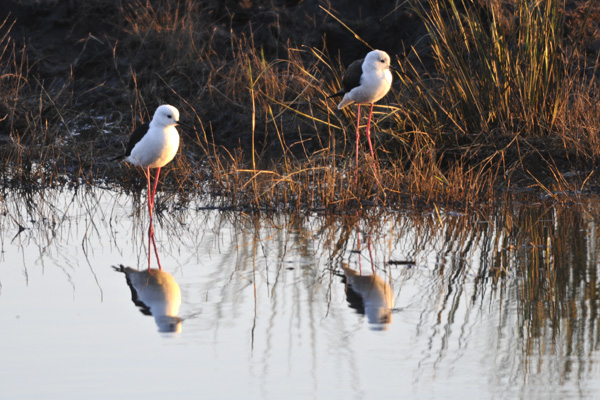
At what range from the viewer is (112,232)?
6.42 meters

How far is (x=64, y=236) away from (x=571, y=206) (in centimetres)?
344

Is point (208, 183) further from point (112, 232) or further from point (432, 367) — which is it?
point (432, 367)

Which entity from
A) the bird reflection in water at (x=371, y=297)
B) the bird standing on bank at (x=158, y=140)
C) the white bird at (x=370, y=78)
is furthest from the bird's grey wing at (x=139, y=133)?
the bird reflection in water at (x=371, y=297)

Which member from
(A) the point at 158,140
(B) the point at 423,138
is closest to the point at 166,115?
(A) the point at 158,140

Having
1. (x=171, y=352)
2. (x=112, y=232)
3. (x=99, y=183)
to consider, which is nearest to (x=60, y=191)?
(x=99, y=183)

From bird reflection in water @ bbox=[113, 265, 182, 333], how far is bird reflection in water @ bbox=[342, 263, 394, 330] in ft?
2.66

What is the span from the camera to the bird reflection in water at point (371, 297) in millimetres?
4305

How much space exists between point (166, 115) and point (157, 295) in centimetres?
244

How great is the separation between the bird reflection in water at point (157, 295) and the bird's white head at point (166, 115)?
1.76 meters

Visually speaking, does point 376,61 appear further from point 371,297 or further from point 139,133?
point 371,297

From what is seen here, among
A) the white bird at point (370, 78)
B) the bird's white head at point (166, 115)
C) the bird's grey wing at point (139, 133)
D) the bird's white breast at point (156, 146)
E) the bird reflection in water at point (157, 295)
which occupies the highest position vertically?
the white bird at point (370, 78)

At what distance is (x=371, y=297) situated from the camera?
15.3ft

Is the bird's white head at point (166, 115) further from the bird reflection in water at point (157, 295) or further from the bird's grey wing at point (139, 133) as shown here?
the bird reflection in water at point (157, 295)

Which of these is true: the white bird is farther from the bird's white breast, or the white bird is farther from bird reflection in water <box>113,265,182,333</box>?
bird reflection in water <box>113,265,182,333</box>
